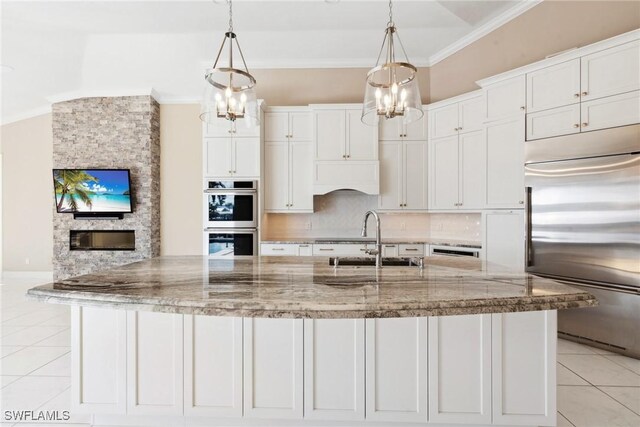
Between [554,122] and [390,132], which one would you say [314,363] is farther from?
[390,132]

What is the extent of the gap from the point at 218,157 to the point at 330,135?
4.92 ft

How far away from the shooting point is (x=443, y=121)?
14.0 feet

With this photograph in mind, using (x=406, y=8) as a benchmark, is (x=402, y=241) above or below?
below

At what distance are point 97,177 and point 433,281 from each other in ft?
18.0

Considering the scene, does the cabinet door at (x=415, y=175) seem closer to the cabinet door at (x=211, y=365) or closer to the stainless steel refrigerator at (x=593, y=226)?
the stainless steel refrigerator at (x=593, y=226)

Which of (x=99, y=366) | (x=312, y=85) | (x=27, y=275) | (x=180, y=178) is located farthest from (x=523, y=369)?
(x=27, y=275)

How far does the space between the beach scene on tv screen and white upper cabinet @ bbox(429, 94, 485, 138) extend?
4554 mm

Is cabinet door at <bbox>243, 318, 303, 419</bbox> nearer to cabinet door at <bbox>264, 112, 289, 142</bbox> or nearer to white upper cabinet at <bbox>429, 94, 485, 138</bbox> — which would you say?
cabinet door at <bbox>264, 112, 289, 142</bbox>

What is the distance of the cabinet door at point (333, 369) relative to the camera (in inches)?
67.1

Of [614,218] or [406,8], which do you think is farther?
[406,8]

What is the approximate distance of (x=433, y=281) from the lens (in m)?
1.65

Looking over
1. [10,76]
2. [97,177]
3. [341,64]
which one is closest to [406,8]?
[341,64]

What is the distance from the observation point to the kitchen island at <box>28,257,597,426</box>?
1661mm

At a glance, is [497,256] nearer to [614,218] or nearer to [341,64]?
[614,218]
